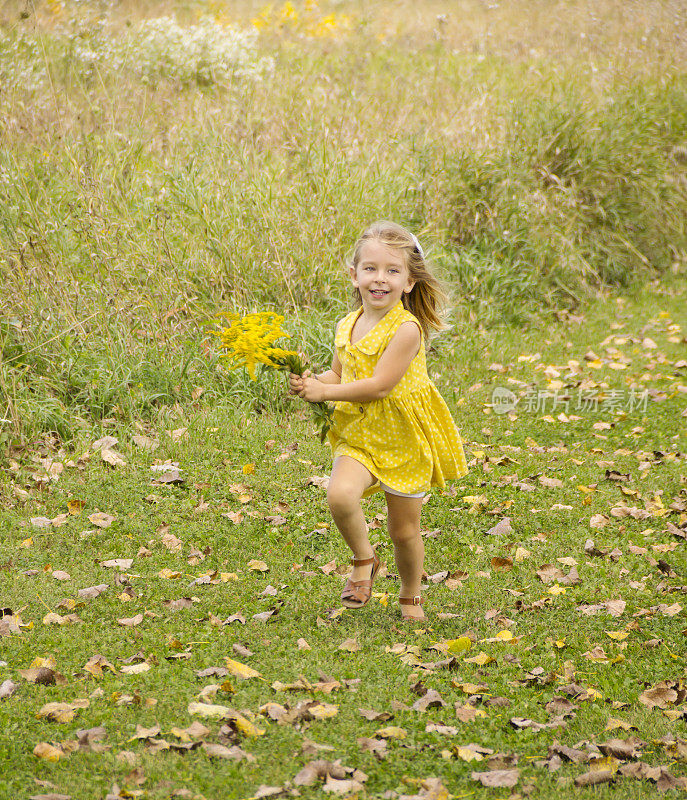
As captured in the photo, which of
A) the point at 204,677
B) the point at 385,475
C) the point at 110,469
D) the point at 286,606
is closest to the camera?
the point at 204,677

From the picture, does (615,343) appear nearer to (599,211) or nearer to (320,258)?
(599,211)

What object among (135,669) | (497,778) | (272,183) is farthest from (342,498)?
(272,183)

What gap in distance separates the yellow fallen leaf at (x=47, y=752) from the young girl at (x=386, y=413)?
1.37 metres

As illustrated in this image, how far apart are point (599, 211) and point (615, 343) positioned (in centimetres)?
193

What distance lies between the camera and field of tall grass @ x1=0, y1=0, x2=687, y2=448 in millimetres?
6805

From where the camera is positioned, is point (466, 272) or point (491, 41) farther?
point (491, 41)

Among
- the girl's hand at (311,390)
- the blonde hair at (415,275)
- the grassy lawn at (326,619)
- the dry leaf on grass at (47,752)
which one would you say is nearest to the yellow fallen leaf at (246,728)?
the grassy lawn at (326,619)

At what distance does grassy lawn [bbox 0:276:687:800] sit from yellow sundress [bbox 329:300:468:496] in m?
0.75

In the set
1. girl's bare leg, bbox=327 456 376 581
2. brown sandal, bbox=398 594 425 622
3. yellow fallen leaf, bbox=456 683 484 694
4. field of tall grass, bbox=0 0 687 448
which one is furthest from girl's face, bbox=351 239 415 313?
field of tall grass, bbox=0 0 687 448

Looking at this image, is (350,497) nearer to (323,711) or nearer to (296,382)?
(296,382)

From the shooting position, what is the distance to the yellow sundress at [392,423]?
3.86m

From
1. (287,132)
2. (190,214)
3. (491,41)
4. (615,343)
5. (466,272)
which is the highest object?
(491,41)

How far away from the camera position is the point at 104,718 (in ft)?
10.8

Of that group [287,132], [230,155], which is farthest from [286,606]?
[287,132]
